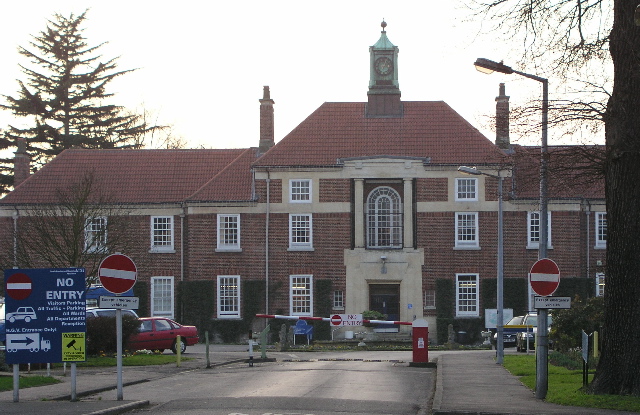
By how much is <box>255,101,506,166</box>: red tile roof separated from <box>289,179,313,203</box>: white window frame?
0.93m

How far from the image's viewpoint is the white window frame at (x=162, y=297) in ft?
177

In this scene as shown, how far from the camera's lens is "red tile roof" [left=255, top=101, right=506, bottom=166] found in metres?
53.3

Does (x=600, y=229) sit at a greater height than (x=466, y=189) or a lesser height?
lesser

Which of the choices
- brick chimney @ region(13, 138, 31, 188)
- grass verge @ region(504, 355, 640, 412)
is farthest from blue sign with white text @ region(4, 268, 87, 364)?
brick chimney @ region(13, 138, 31, 188)

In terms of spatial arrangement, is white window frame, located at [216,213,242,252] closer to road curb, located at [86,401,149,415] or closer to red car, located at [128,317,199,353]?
red car, located at [128,317,199,353]

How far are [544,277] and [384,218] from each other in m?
35.0

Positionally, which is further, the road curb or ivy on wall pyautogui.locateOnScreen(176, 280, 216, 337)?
ivy on wall pyautogui.locateOnScreen(176, 280, 216, 337)

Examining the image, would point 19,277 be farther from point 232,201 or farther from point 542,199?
point 232,201

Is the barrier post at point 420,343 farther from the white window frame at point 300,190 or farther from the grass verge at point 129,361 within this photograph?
the white window frame at point 300,190

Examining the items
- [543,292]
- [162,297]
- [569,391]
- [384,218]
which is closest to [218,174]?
[162,297]

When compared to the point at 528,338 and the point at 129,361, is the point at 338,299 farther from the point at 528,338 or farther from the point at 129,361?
the point at 129,361

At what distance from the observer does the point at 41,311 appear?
18.2 metres

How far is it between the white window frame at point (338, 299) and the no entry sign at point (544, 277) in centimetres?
3505

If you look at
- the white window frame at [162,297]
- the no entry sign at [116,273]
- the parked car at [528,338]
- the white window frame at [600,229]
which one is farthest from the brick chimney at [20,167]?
the no entry sign at [116,273]
